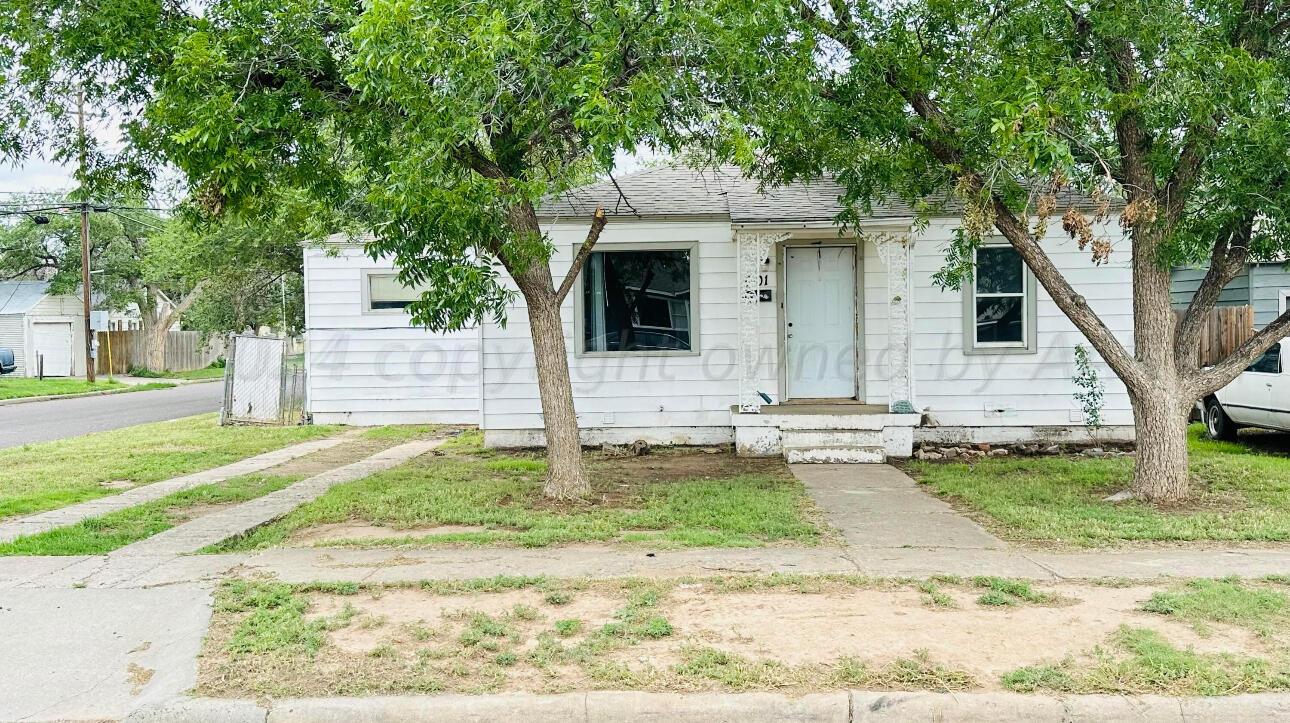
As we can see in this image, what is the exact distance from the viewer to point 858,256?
13.6m

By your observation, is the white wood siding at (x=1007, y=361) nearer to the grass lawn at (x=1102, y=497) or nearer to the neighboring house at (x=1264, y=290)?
the grass lawn at (x=1102, y=497)

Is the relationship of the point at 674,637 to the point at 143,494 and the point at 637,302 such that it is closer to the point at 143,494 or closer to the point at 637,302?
the point at 143,494

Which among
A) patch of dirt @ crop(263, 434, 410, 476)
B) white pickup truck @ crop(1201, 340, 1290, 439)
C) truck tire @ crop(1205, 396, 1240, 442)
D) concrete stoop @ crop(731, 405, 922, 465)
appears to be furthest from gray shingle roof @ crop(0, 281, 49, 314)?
white pickup truck @ crop(1201, 340, 1290, 439)

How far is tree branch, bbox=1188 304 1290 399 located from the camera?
9.09 metres

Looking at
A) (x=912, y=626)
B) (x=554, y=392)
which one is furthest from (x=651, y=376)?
(x=912, y=626)

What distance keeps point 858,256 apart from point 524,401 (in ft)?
16.6

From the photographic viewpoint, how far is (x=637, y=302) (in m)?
13.7

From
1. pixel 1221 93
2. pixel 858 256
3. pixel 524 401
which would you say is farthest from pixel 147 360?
pixel 1221 93

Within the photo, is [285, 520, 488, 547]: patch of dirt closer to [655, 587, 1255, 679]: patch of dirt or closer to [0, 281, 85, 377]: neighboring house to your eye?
[655, 587, 1255, 679]: patch of dirt

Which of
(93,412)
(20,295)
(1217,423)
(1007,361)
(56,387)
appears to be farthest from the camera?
(20,295)

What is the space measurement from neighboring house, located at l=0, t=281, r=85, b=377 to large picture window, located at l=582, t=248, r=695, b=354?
3602cm

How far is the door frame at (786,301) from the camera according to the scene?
13586mm

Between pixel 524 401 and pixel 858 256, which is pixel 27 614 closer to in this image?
pixel 524 401

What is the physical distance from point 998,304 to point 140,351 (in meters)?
39.7
